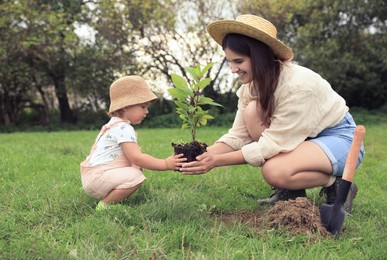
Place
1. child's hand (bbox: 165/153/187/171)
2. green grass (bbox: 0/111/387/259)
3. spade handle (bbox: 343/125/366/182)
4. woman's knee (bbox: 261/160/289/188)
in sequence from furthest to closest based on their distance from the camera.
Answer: woman's knee (bbox: 261/160/289/188) < child's hand (bbox: 165/153/187/171) < spade handle (bbox: 343/125/366/182) < green grass (bbox: 0/111/387/259)

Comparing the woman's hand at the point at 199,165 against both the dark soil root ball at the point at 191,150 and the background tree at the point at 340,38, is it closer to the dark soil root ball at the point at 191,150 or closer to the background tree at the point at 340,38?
the dark soil root ball at the point at 191,150

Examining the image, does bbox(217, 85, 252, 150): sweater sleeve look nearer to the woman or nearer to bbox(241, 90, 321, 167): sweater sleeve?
the woman

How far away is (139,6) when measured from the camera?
17.2 m

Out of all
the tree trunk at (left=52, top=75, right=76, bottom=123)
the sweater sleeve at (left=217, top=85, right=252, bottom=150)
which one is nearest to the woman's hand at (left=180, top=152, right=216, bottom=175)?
the sweater sleeve at (left=217, top=85, right=252, bottom=150)

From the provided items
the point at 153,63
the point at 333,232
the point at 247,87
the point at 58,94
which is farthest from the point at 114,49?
the point at 333,232

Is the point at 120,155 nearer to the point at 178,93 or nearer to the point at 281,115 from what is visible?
the point at 178,93

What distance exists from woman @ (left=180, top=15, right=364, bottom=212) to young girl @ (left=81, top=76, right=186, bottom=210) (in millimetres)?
Result: 397

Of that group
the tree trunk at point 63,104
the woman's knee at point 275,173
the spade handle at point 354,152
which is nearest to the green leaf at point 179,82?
the woman's knee at point 275,173

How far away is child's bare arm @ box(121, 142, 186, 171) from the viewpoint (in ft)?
9.40

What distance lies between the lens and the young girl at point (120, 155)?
9.88 feet

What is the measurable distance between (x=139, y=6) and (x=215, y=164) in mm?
15340

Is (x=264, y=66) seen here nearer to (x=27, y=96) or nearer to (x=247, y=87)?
(x=247, y=87)

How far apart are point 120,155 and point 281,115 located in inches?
46.8

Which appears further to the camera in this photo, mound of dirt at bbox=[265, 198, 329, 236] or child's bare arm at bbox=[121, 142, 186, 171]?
child's bare arm at bbox=[121, 142, 186, 171]
